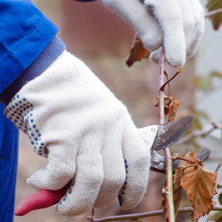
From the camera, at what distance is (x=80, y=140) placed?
0.89 metres

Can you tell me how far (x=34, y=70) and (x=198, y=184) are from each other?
16.0 inches

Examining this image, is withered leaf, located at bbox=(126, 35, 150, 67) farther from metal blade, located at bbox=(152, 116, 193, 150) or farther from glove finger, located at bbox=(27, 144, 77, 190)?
glove finger, located at bbox=(27, 144, 77, 190)

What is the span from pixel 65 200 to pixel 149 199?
1.66 m

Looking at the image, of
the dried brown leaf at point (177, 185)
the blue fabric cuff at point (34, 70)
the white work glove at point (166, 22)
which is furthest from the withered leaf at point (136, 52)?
the dried brown leaf at point (177, 185)

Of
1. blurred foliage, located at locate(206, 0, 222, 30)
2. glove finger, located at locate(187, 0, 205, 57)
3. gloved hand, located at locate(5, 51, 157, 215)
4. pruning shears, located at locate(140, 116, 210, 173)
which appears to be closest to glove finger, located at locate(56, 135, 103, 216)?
gloved hand, located at locate(5, 51, 157, 215)

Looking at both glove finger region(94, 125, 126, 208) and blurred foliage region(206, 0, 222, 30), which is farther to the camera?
blurred foliage region(206, 0, 222, 30)

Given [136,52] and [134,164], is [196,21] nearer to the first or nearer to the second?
[136,52]

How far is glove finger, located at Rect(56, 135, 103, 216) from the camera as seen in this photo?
0.88 metres

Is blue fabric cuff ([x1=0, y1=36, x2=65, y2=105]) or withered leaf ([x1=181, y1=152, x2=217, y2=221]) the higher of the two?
blue fabric cuff ([x1=0, y1=36, x2=65, y2=105])

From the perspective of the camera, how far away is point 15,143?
1390mm

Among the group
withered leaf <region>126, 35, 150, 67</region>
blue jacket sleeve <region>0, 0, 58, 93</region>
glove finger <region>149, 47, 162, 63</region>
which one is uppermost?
blue jacket sleeve <region>0, 0, 58, 93</region>

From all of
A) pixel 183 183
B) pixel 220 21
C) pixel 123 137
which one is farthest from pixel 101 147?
pixel 220 21

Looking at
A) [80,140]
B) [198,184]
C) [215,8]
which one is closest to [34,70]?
[80,140]

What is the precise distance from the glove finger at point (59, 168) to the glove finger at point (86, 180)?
1 centimetres
